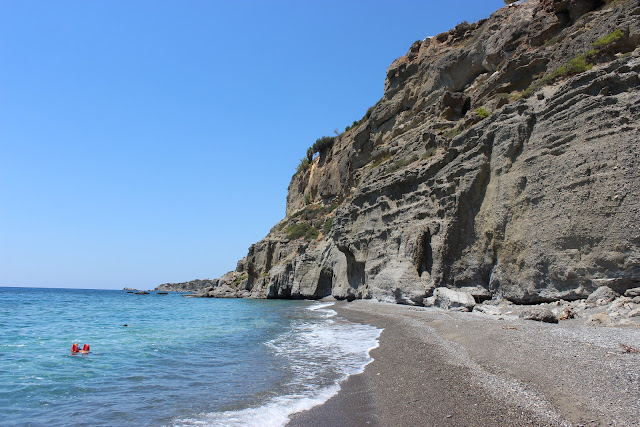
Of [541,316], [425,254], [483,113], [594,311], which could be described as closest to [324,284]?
[425,254]

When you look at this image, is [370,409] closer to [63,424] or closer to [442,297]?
[63,424]

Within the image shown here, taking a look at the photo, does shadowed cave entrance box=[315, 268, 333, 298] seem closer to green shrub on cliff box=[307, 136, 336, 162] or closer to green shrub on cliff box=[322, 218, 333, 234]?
green shrub on cliff box=[322, 218, 333, 234]

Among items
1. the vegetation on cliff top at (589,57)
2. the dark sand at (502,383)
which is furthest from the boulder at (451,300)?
the vegetation on cliff top at (589,57)

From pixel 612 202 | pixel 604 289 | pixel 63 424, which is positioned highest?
pixel 612 202

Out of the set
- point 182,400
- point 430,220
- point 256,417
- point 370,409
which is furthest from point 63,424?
point 430,220

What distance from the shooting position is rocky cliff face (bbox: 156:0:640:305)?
43.8 ft

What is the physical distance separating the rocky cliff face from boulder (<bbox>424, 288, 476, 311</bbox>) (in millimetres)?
957

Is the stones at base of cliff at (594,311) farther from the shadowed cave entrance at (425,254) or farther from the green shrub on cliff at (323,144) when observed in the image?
the green shrub on cliff at (323,144)

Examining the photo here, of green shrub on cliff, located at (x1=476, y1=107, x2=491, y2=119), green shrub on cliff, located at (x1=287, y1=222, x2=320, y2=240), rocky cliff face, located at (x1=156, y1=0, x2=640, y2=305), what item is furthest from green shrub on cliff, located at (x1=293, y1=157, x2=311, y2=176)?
green shrub on cliff, located at (x1=476, y1=107, x2=491, y2=119)

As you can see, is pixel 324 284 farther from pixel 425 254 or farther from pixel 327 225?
pixel 425 254

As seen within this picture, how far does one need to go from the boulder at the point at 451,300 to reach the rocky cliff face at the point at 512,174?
96cm

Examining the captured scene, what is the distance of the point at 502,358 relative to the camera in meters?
7.84

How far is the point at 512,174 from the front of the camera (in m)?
17.6

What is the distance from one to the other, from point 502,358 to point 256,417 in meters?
4.94
